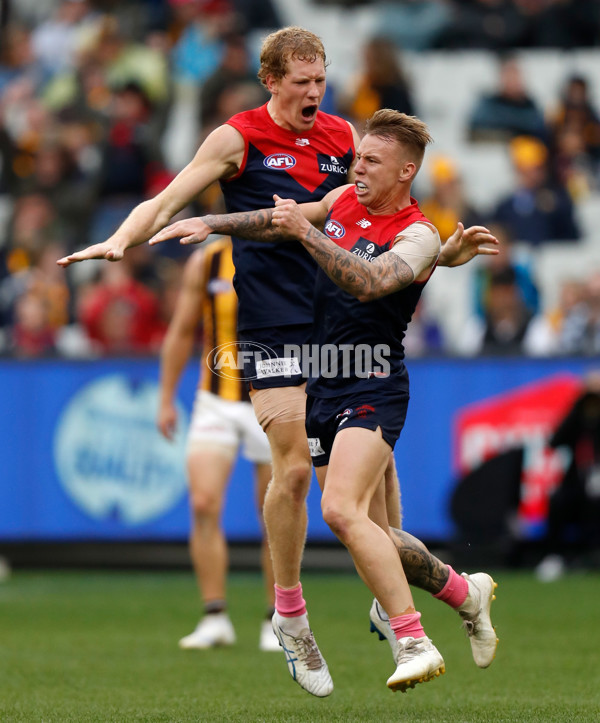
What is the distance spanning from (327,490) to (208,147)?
1.59 m

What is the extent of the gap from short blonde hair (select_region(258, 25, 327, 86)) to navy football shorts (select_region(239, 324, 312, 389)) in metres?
1.14

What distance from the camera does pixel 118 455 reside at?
41.5 feet

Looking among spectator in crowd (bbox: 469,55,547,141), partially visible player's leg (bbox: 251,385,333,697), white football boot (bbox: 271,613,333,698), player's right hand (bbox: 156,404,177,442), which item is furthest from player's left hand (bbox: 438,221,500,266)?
spectator in crowd (bbox: 469,55,547,141)

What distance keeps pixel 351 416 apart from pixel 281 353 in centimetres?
76

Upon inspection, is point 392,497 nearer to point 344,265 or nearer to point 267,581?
point 344,265

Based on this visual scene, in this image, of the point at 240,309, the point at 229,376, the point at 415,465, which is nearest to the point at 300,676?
the point at 240,309

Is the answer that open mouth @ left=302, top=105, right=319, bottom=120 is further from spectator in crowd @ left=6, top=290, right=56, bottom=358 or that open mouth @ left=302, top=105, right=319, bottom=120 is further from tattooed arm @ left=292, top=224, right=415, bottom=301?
spectator in crowd @ left=6, top=290, right=56, bottom=358

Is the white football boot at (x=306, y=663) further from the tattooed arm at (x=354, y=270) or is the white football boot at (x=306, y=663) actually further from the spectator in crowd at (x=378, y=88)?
the spectator in crowd at (x=378, y=88)

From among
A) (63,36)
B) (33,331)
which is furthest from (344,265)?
(63,36)

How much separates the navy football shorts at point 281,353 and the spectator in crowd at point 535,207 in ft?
29.0

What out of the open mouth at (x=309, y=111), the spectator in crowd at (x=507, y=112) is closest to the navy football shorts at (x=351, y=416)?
the open mouth at (x=309, y=111)

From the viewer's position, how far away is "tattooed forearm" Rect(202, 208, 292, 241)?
230 inches

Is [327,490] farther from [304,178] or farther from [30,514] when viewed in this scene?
[30,514]

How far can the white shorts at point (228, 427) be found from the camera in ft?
28.7
